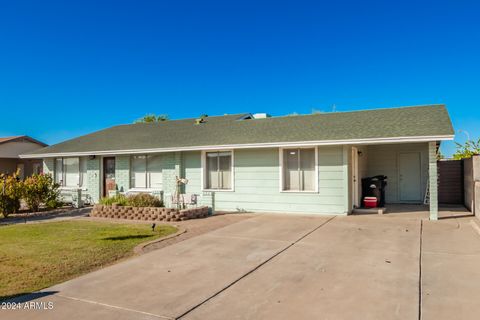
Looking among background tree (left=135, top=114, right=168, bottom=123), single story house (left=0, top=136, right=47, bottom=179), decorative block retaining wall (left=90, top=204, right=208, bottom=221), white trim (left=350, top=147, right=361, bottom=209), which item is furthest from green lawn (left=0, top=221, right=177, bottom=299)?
background tree (left=135, top=114, right=168, bottom=123)

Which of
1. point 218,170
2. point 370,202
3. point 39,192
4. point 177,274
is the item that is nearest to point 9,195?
point 39,192

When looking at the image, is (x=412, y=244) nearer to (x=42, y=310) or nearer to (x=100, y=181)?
(x=42, y=310)

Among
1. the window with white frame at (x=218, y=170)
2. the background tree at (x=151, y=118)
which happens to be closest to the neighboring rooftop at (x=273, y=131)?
the window with white frame at (x=218, y=170)

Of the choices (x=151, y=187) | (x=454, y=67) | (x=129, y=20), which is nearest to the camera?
(x=151, y=187)

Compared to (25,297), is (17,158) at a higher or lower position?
higher

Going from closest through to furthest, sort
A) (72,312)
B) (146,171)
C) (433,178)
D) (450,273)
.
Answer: (72,312) < (450,273) < (433,178) < (146,171)

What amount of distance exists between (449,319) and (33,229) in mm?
10263

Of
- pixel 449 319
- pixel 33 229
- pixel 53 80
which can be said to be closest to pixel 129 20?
pixel 53 80

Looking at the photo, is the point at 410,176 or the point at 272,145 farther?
the point at 410,176

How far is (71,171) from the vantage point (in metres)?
16.7

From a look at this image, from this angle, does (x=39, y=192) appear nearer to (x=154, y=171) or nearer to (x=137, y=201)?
(x=154, y=171)

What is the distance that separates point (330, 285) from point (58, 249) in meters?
5.64

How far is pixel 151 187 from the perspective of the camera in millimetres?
14602

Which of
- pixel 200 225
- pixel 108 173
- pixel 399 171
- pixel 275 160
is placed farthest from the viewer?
pixel 108 173
